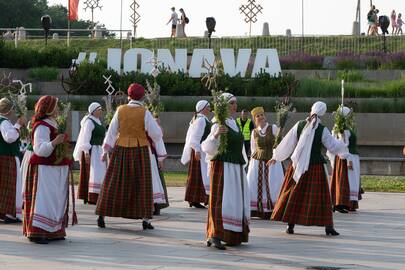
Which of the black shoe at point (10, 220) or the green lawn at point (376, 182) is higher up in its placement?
the black shoe at point (10, 220)

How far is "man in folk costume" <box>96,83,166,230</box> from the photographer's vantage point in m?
15.7

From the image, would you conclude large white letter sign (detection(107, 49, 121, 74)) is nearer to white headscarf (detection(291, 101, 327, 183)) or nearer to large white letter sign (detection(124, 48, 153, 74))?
large white letter sign (detection(124, 48, 153, 74))

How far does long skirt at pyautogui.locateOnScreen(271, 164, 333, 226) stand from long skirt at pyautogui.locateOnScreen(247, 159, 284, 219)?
2.43 m

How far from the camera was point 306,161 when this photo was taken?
15734 millimetres

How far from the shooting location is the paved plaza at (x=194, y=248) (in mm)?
12758

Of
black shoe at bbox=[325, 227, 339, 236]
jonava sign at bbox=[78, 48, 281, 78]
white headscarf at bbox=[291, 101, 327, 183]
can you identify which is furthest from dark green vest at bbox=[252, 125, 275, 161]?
jonava sign at bbox=[78, 48, 281, 78]

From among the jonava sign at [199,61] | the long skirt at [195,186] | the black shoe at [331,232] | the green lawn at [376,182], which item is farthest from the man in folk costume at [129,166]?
the jonava sign at [199,61]

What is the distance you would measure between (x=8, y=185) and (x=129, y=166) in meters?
2.02

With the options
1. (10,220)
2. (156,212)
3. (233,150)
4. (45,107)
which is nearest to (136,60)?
(156,212)

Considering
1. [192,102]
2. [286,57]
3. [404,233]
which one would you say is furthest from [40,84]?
[404,233]

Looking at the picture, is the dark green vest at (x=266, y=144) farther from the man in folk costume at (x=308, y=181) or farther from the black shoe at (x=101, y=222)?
the black shoe at (x=101, y=222)

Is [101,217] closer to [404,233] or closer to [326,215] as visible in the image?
[326,215]

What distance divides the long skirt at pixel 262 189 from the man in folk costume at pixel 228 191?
381 cm

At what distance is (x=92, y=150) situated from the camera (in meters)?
19.9
